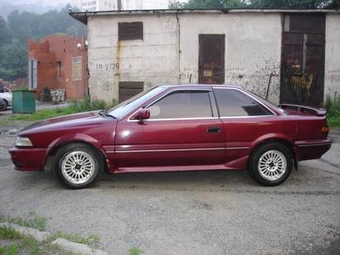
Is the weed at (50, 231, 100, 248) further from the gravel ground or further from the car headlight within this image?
the car headlight

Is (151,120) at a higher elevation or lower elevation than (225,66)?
lower

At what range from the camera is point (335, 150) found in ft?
28.3

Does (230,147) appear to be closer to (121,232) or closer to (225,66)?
(121,232)

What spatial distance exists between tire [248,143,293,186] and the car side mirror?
165cm

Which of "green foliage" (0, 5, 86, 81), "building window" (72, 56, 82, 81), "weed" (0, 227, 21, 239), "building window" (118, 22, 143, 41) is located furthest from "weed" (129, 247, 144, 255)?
"green foliage" (0, 5, 86, 81)

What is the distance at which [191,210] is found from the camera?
482 cm

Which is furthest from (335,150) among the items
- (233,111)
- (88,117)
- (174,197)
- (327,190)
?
(88,117)

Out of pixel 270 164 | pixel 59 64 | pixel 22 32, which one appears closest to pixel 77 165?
pixel 270 164

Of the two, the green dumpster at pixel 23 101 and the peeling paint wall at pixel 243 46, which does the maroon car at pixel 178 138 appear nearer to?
the peeling paint wall at pixel 243 46

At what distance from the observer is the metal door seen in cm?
1412

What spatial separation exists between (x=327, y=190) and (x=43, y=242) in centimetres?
397

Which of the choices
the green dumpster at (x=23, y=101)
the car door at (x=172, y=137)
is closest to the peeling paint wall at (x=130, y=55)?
the green dumpster at (x=23, y=101)

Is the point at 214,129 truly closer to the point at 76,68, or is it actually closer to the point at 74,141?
the point at 74,141

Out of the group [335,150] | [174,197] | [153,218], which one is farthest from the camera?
[335,150]
